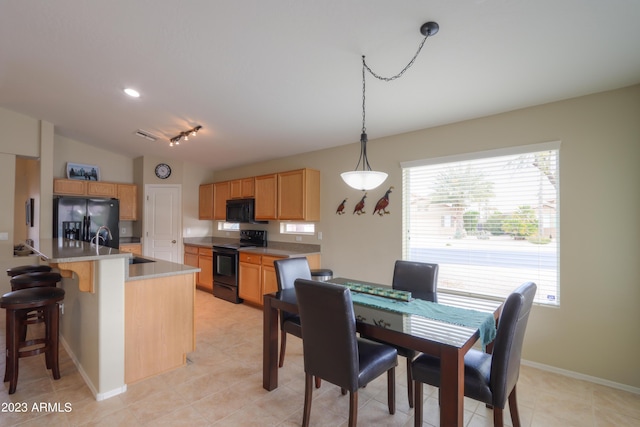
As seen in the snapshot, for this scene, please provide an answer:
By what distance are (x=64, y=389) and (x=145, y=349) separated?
60cm

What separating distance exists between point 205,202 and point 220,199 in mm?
541

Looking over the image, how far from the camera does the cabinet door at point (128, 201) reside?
558cm

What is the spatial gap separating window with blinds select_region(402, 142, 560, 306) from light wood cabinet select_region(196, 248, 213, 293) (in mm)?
3441

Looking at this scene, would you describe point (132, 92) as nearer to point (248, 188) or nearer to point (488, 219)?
point (248, 188)

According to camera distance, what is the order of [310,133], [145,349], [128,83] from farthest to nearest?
[310,133] < [128,83] < [145,349]

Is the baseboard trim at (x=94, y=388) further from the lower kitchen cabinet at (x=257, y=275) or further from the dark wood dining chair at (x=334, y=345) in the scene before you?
the lower kitchen cabinet at (x=257, y=275)

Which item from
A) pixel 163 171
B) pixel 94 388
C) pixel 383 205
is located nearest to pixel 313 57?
pixel 383 205

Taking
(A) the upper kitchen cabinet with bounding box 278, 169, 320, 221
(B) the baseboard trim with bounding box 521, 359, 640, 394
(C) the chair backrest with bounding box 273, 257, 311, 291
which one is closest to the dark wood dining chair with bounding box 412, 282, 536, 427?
(B) the baseboard trim with bounding box 521, 359, 640, 394

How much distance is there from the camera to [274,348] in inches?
92.4

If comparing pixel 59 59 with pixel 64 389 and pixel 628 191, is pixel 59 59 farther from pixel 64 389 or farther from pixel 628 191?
pixel 628 191

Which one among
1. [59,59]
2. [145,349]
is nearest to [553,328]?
[145,349]

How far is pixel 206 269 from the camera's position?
5.37m

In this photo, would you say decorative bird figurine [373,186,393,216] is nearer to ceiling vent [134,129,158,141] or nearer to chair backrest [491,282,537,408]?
chair backrest [491,282,537,408]

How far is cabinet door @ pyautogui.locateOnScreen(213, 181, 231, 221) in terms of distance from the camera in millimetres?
5609
